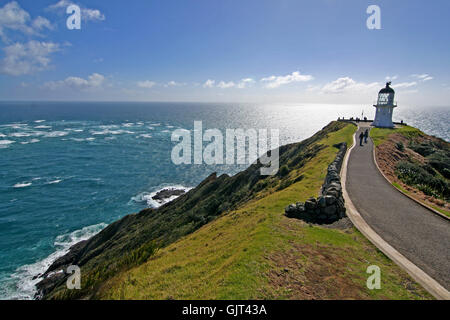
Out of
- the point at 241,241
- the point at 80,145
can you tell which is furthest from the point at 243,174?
the point at 80,145

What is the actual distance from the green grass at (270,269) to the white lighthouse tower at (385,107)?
4981 centimetres

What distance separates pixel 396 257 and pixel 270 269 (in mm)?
5778

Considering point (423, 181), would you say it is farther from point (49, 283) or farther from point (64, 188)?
point (64, 188)

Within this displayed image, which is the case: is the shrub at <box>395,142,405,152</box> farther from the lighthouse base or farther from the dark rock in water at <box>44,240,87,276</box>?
the dark rock in water at <box>44,240,87,276</box>

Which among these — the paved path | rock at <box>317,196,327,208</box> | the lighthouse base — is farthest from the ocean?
the lighthouse base

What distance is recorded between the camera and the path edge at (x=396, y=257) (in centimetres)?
782

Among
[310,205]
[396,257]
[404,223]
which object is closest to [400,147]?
[404,223]

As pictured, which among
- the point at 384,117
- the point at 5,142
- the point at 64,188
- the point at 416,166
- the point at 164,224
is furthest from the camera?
the point at 5,142

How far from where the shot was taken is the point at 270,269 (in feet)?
28.0

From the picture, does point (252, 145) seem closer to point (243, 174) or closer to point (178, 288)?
point (243, 174)

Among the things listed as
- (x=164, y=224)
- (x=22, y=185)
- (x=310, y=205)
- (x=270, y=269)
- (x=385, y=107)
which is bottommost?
(x=22, y=185)

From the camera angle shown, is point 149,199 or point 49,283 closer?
point 49,283

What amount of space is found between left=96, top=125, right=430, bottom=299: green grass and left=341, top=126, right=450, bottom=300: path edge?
303 mm
